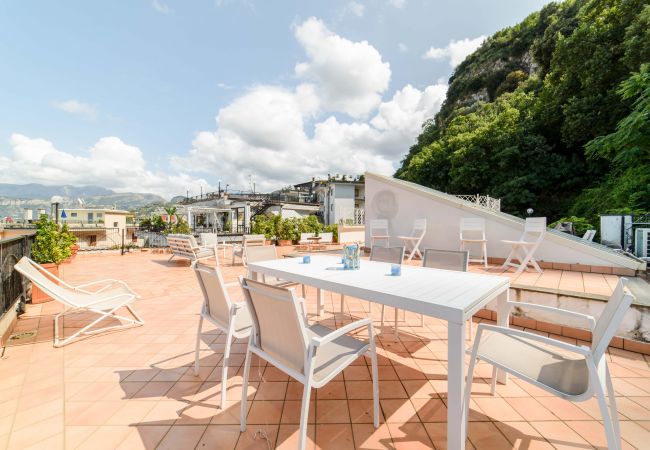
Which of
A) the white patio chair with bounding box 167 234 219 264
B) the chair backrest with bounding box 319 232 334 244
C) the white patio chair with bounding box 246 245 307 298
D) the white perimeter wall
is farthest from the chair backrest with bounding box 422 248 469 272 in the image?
the chair backrest with bounding box 319 232 334 244

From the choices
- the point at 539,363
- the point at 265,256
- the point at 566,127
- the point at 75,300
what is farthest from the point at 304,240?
the point at 566,127

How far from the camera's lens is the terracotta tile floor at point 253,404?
4.73 ft

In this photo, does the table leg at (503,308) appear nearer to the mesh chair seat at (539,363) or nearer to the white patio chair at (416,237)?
the mesh chair seat at (539,363)

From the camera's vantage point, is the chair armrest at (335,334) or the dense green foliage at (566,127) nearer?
the chair armrest at (335,334)

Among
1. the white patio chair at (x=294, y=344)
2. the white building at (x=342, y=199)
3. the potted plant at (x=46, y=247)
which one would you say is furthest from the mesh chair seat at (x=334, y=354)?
the white building at (x=342, y=199)

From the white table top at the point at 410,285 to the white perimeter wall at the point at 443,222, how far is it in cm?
425

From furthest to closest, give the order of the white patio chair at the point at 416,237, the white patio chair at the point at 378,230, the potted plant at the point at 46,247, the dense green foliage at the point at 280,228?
the dense green foliage at the point at 280,228 < the white patio chair at the point at 378,230 < the white patio chair at the point at 416,237 < the potted plant at the point at 46,247

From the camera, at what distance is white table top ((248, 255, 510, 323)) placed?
1360mm

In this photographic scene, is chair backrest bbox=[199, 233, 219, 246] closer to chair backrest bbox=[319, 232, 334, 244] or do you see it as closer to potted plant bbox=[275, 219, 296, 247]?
potted plant bbox=[275, 219, 296, 247]

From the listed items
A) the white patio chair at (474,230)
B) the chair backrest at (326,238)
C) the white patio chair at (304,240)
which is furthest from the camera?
the chair backrest at (326,238)

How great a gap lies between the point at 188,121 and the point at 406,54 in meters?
12.8

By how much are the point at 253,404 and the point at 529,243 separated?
16.1 feet

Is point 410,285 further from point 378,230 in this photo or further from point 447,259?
point 378,230

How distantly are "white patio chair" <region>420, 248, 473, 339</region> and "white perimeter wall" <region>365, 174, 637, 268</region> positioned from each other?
3.64 metres
